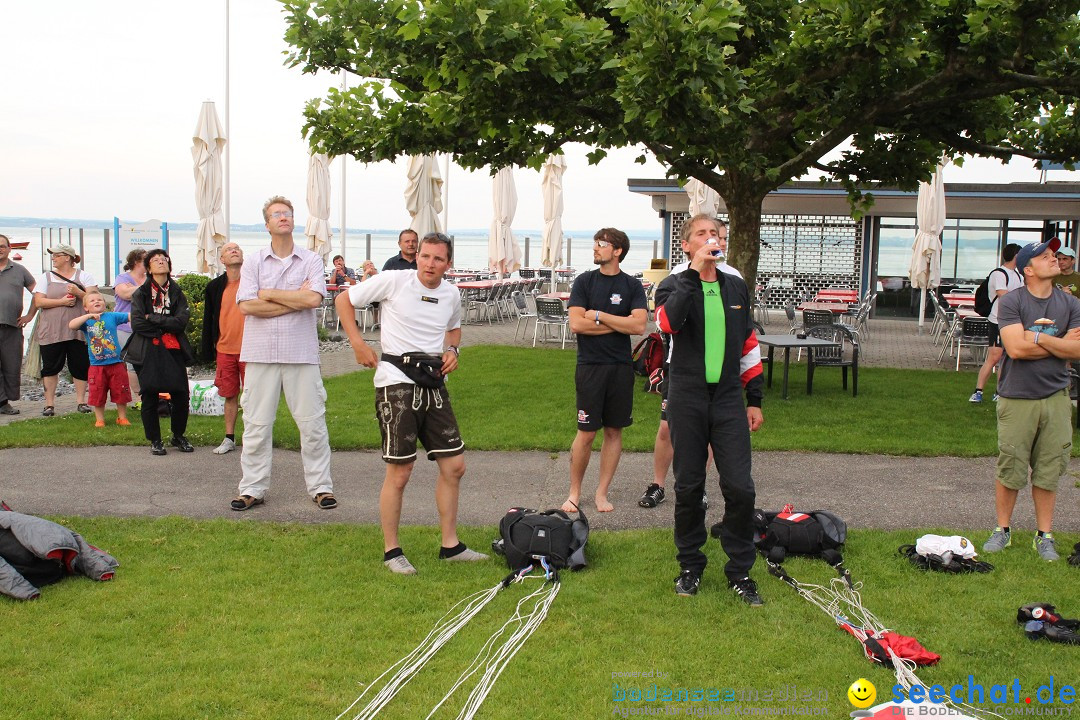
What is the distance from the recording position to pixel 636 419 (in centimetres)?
972

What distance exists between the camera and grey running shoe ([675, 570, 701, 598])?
483 centimetres

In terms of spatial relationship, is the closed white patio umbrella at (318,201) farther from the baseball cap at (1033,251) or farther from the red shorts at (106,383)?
the baseball cap at (1033,251)

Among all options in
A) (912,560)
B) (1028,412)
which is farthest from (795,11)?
(912,560)

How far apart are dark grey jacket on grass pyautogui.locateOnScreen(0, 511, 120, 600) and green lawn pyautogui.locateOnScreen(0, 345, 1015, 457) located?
3.41 meters

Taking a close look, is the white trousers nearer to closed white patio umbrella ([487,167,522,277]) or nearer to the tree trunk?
the tree trunk

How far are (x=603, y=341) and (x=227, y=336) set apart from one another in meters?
3.46

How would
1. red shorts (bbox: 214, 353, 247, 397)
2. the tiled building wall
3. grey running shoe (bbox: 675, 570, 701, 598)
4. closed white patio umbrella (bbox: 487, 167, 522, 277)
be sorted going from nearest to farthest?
1. grey running shoe (bbox: 675, 570, 701, 598)
2. red shorts (bbox: 214, 353, 247, 397)
3. closed white patio umbrella (bbox: 487, 167, 522, 277)
4. the tiled building wall

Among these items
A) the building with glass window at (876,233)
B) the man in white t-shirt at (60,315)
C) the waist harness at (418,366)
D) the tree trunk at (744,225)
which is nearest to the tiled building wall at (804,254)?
the building with glass window at (876,233)

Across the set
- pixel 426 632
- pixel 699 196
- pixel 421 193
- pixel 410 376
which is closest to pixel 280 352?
pixel 410 376

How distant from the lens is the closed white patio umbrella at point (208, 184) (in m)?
17.8

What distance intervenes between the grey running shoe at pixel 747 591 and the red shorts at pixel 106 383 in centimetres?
661

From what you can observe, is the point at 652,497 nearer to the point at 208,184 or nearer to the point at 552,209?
the point at 208,184

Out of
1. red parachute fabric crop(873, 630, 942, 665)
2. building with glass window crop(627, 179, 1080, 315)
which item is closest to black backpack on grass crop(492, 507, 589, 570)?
red parachute fabric crop(873, 630, 942, 665)

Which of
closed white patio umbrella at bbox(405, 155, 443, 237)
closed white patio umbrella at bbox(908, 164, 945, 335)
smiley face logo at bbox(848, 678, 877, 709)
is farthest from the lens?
closed white patio umbrella at bbox(908, 164, 945, 335)
